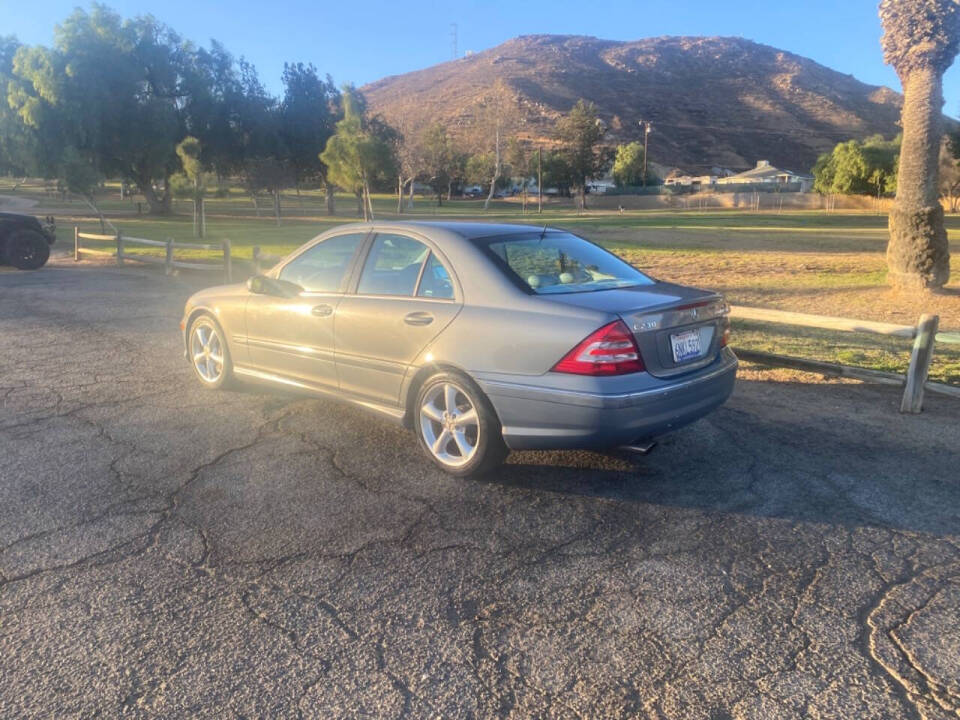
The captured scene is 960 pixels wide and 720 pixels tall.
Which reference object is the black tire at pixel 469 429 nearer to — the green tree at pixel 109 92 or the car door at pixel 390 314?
the car door at pixel 390 314

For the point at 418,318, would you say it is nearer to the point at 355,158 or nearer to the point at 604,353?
the point at 604,353

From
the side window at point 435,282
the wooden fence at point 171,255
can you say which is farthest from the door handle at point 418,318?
the wooden fence at point 171,255

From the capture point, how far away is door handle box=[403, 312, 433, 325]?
4.60 m

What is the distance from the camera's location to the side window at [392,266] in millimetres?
4914

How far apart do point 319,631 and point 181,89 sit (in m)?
50.9

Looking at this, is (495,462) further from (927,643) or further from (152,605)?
(927,643)

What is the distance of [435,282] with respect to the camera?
15.6 feet

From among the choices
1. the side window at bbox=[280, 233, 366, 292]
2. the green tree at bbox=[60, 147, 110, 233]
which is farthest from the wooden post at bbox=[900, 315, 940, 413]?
the green tree at bbox=[60, 147, 110, 233]

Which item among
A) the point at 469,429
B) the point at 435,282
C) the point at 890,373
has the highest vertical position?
the point at 435,282

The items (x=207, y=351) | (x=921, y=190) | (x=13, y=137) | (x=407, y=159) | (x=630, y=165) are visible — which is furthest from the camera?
(x=630, y=165)

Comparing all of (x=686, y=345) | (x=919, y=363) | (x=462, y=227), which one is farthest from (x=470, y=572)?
(x=919, y=363)

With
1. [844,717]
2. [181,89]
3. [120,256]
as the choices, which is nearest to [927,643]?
[844,717]

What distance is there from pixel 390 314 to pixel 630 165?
3908 inches

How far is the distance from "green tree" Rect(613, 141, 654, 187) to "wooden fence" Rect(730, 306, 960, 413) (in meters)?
95.6
